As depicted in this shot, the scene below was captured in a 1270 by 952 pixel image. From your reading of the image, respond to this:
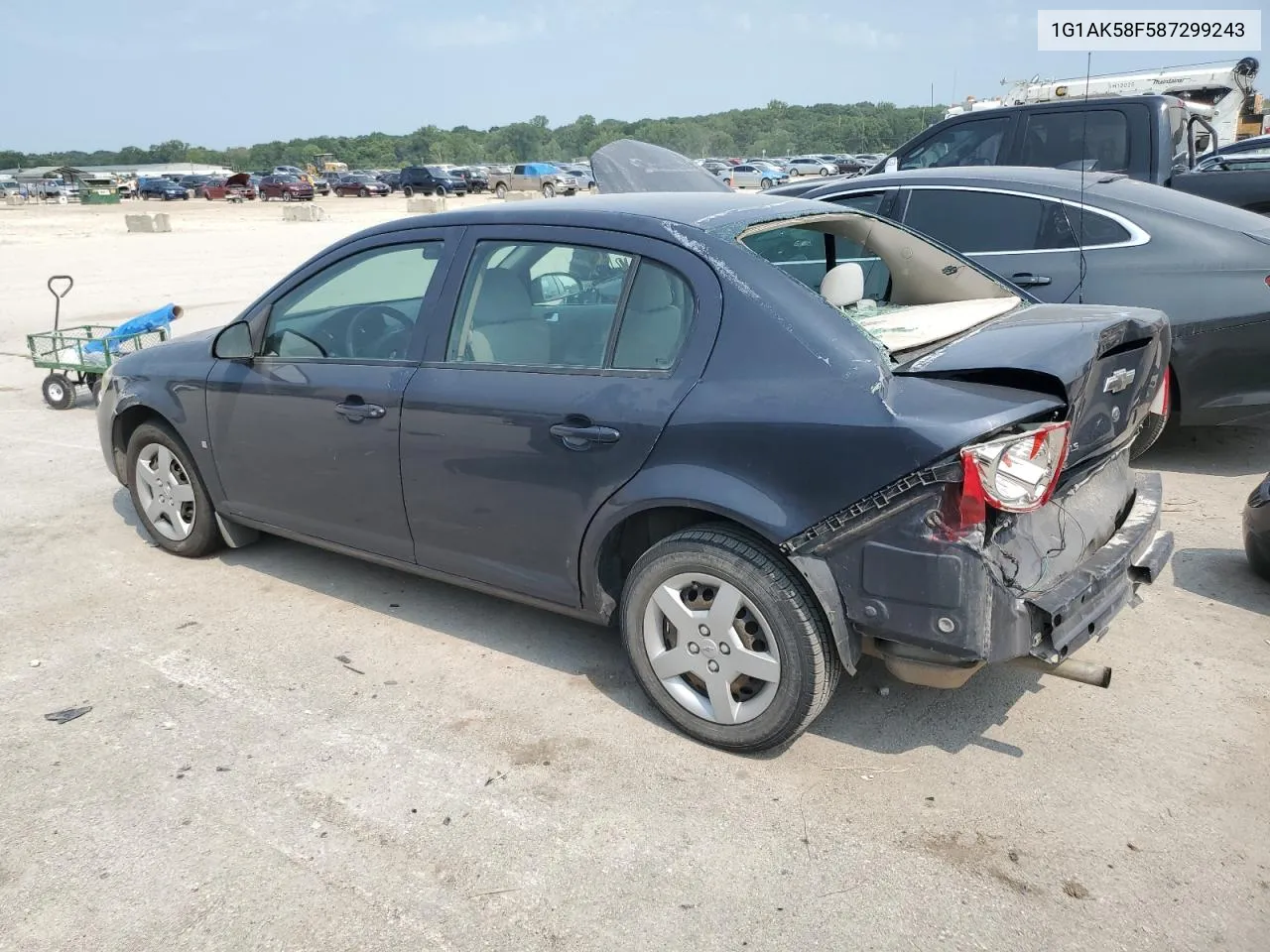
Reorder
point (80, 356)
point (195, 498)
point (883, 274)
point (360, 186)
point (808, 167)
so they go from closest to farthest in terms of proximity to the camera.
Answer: point (883, 274), point (195, 498), point (80, 356), point (808, 167), point (360, 186)

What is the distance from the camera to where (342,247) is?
4.36m

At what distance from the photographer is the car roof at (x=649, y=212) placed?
3.54 meters

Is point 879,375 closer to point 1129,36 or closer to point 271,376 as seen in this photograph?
point 271,376

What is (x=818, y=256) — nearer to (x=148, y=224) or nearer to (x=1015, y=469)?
(x=1015, y=469)

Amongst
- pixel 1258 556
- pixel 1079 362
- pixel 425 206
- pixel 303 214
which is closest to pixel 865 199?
pixel 1258 556

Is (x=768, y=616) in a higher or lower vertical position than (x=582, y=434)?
lower

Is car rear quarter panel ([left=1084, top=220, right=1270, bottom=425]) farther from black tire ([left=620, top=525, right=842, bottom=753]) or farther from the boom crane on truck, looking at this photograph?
the boom crane on truck

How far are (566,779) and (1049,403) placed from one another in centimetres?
185

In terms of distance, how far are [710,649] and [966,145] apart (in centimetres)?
730

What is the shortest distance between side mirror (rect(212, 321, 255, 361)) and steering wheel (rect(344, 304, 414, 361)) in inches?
18.5

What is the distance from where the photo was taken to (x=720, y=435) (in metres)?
3.16

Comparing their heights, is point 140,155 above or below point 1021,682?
above

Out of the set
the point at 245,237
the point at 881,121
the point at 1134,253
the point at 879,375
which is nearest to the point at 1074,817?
the point at 879,375

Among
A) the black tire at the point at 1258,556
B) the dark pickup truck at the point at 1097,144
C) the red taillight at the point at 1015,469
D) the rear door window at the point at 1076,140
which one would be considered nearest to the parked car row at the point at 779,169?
the dark pickup truck at the point at 1097,144
